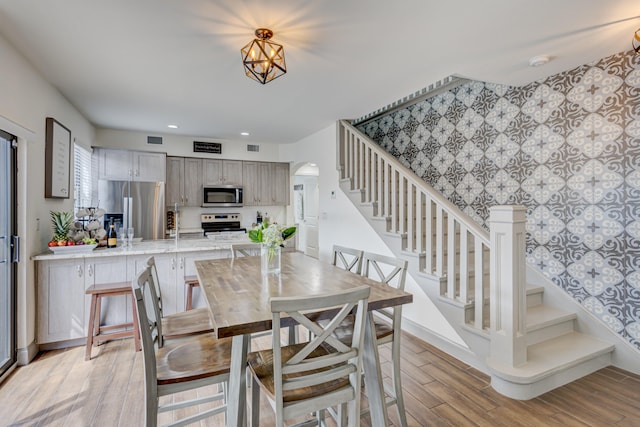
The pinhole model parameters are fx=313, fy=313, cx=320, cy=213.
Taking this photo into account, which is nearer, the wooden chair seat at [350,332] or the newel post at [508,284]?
the wooden chair seat at [350,332]

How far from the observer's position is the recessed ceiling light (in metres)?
2.62

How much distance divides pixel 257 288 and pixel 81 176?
3960 mm

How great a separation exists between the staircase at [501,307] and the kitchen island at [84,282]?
2482 mm

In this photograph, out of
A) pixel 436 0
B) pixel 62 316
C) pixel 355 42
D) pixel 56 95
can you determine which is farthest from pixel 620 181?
pixel 56 95

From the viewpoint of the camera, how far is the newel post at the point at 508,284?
2260mm

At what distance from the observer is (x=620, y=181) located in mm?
2607

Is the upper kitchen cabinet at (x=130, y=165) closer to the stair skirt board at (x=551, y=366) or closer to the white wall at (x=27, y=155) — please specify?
the white wall at (x=27, y=155)

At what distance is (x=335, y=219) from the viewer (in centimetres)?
484

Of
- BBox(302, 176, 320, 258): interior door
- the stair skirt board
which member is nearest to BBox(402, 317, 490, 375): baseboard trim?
the stair skirt board

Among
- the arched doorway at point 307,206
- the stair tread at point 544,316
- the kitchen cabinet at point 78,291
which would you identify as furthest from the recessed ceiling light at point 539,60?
the arched doorway at point 307,206

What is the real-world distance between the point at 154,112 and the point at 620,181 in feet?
16.5

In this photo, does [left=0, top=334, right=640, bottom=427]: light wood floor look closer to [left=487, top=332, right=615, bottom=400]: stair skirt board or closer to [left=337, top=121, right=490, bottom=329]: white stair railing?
[left=487, top=332, right=615, bottom=400]: stair skirt board

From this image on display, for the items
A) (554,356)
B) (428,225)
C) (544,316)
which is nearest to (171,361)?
(428,225)

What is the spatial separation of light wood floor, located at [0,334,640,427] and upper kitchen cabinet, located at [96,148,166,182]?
9.51ft
